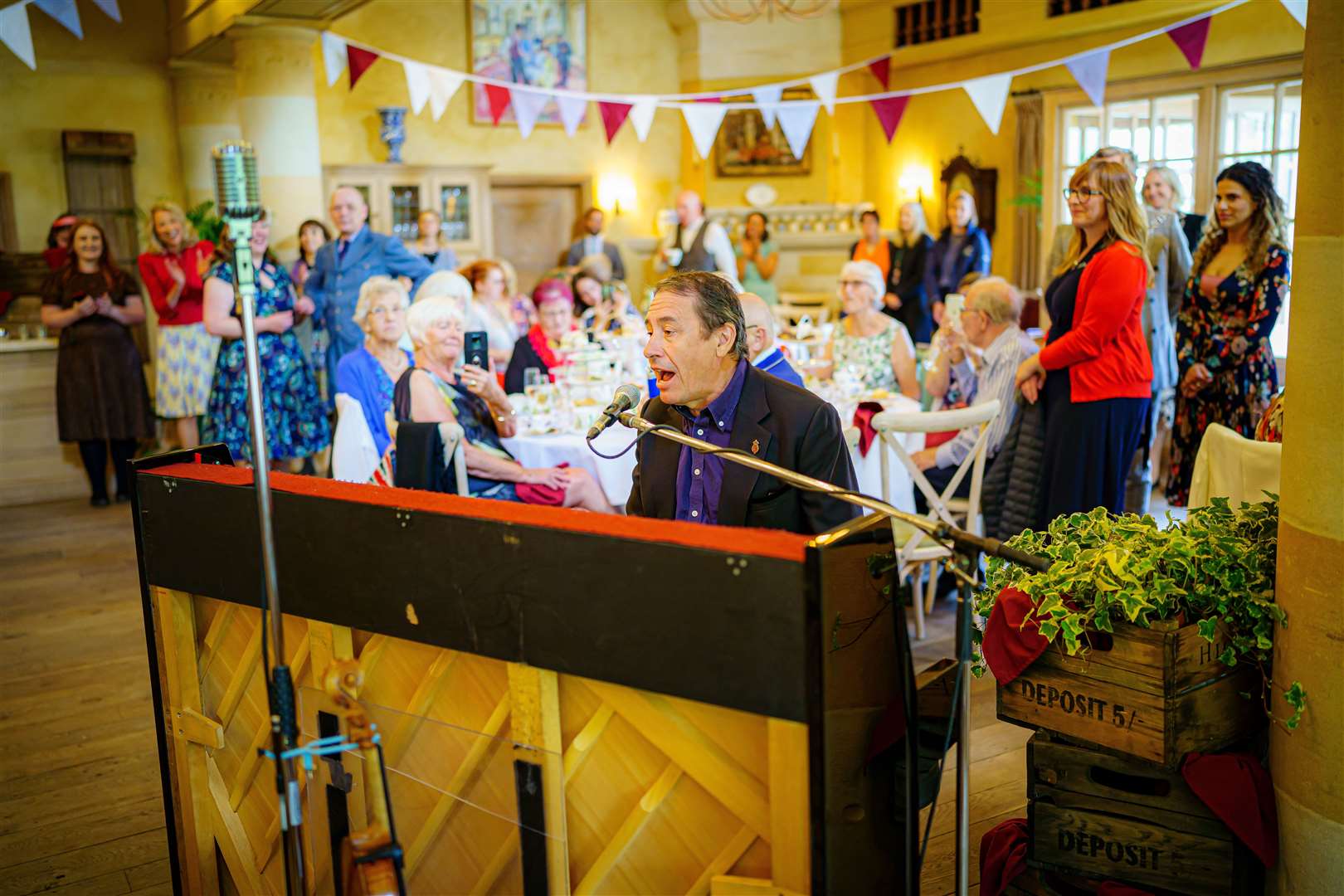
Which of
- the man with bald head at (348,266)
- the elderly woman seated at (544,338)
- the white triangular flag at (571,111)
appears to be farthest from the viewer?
the white triangular flag at (571,111)

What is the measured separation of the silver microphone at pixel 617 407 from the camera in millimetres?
1888

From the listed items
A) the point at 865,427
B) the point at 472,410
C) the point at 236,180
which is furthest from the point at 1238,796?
the point at 472,410

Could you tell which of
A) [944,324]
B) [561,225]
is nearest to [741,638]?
[944,324]

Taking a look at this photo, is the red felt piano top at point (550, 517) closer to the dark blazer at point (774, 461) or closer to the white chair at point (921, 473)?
the dark blazer at point (774, 461)

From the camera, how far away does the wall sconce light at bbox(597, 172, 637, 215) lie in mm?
12875

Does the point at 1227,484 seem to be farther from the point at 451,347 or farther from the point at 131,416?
the point at 131,416

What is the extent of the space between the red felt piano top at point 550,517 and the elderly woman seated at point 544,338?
3145 millimetres

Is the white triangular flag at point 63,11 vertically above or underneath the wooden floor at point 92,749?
above

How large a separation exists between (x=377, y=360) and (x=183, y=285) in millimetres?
2782

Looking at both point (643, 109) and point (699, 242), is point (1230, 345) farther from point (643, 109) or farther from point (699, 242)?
point (643, 109)

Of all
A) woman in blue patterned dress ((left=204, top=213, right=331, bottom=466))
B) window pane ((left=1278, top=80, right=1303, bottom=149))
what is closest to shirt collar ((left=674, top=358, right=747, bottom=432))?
woman in blue patterned dress ((left=204, top=213, right=331, bottom=466))

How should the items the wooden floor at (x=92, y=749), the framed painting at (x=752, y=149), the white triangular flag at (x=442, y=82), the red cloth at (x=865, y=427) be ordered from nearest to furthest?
the wooden floor at (x=92, y=749)
the red cloth at (x=865, y=427)
the white triangular flag at (x=442, y=82)
the framed painting at (x=752, y=149)

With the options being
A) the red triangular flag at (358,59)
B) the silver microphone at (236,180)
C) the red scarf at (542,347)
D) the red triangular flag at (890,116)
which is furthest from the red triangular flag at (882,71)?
the silver microphone at (236,180)

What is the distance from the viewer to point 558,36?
40.6 feet
